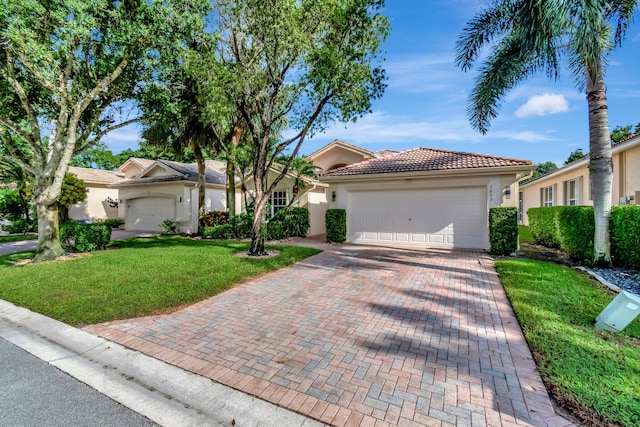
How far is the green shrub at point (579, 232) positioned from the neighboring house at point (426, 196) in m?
2.06

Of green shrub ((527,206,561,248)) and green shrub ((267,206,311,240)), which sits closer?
green shrub ((527,206,561,248))

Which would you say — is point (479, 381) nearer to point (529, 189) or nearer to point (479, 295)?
point (479, 295)

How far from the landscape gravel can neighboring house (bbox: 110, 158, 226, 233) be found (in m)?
18.2

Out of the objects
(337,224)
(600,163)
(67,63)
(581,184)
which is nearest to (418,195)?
(337,224)

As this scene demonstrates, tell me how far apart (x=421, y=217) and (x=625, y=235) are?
584 cm

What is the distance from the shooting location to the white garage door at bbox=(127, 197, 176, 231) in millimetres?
19078

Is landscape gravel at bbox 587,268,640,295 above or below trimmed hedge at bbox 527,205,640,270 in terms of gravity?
below

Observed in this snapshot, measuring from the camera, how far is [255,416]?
8.72 ft

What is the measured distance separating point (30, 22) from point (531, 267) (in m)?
14.6

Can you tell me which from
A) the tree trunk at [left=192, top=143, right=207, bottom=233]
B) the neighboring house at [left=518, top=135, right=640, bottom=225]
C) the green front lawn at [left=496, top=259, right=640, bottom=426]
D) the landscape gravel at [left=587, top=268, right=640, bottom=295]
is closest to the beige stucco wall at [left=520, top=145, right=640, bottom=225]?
the neighboring house at [left=518, top=135, right=640, bottom=225]

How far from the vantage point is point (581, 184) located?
49.6 feet

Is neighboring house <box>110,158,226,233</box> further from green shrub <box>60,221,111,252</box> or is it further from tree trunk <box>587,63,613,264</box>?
tree trunk <box>587,63,613,264</box>

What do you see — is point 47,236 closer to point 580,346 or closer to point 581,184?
point 580,346

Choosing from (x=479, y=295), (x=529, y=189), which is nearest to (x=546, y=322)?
(x=479, y=295)
